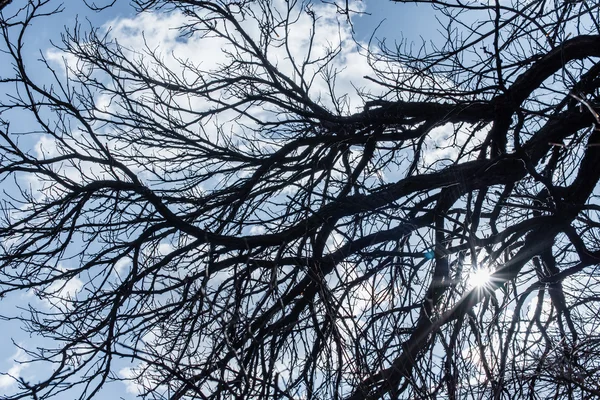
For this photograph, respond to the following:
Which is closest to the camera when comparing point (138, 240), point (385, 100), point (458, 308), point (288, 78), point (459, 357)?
point (459, 357)

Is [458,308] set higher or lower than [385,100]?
lower

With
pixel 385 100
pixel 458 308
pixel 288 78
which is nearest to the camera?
pixel 458 308

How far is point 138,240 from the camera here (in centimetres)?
516

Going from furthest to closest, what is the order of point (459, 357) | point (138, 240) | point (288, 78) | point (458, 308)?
point (288, 78), point (138, 240), point (458, 308), point (459, 357)

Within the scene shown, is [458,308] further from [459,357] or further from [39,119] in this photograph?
[39,119]

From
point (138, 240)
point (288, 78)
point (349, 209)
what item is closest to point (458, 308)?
point (349, 209)

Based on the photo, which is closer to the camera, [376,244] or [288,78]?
[376,244]

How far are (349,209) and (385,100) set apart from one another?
1668mm

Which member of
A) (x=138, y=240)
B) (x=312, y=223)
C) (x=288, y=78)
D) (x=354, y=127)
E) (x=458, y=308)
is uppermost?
(x=288, y=78)

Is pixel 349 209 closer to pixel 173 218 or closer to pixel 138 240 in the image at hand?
pixel 173 218

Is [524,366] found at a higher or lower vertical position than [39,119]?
lower

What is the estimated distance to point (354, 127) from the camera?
20.0 feet

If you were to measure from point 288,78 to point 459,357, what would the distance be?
13.1 feet

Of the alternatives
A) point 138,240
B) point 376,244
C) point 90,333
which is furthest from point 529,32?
point 90,333
